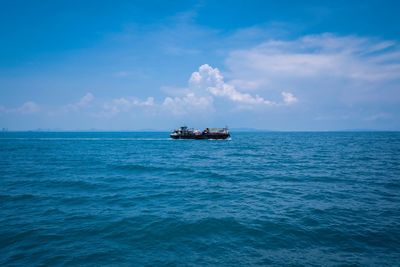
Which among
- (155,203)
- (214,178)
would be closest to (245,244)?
(155,203)

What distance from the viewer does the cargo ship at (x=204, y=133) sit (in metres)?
96.1

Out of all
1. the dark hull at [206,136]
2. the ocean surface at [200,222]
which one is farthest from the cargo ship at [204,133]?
the ocean surface at [200,222]

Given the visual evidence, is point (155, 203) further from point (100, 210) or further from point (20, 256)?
point (20, 256)

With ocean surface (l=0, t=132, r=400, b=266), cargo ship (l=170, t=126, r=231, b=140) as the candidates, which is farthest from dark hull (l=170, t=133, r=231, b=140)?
ocean surface (l=0, t=132, r=400, b=266)

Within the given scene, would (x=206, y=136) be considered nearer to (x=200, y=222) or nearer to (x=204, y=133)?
(x=204, y=133)

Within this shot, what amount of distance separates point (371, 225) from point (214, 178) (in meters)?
16.0

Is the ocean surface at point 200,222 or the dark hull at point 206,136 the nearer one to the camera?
the ocean surface at point 200,222

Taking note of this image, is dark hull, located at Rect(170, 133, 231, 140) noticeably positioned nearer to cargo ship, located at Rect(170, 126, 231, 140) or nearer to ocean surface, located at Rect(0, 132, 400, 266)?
cargo ship, located at Rect(170, 126, 231, 140)

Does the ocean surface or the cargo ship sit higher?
the cargo ship

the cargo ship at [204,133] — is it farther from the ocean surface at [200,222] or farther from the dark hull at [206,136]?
the ocean surface at [200,222]

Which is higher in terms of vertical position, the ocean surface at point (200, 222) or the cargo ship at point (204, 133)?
the cargo ship at point (204, 133)

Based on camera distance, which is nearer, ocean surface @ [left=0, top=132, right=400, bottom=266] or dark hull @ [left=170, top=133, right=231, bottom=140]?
ocean surface @ [left=0, top=132, right=400, bottom=266]

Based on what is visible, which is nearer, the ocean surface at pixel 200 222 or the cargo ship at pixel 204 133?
the ocean surface at pixel 200 222

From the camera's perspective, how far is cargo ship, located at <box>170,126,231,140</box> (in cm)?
9606
